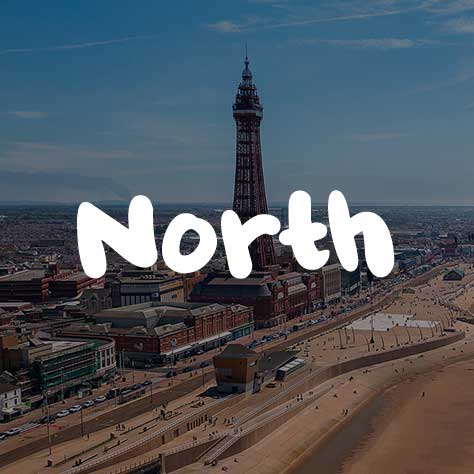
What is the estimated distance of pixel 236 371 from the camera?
5103 centimetres

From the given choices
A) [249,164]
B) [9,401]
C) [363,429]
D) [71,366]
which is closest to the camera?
[9,401]

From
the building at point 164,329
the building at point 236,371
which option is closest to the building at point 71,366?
the building at point 164,329

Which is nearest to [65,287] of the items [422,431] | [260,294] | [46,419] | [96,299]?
[96,299]

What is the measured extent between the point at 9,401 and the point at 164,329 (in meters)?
19.9

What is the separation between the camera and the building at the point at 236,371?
50875 millimetres

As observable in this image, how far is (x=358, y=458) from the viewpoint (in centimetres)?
4419

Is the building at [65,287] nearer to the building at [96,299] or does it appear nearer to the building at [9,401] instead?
the building at [96,299]

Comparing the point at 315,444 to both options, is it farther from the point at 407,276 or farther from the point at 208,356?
the point at 407,276

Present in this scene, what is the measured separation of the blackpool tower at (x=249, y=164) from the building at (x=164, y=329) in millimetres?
15875

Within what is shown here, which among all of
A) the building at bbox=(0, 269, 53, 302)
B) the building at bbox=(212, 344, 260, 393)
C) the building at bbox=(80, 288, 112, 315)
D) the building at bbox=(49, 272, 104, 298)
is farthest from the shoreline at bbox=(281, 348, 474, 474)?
the building at bbox=(0, 269, 53, 302)

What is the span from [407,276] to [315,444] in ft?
315

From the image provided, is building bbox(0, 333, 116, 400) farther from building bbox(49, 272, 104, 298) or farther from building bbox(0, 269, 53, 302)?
building bbox(49, 272, 104, 298)

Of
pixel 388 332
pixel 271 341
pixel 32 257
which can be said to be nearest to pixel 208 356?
pixel 271 341

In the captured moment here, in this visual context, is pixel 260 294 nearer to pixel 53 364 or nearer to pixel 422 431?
pixel 53 364
